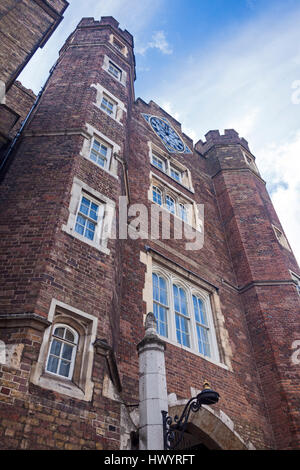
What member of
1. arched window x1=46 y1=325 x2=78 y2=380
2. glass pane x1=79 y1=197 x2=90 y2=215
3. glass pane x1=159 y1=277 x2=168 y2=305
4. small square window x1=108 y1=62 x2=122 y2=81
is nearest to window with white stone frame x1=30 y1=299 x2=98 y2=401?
arched window x1=46 y1=325 x2=78 y2=380

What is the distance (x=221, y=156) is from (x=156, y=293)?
11.7 m

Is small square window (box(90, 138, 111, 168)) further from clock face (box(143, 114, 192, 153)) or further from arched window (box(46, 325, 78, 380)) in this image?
clock face (box(143, 114, 192, 153))

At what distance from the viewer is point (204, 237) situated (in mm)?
14023

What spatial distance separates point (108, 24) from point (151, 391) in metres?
18.0

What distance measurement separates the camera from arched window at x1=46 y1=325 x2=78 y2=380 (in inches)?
220

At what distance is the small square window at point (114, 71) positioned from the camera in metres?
15.3

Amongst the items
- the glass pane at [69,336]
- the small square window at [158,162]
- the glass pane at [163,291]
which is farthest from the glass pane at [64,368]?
the small square window at [158,162]

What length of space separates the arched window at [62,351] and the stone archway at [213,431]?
3648 mm

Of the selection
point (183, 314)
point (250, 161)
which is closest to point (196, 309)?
point (183, 314)

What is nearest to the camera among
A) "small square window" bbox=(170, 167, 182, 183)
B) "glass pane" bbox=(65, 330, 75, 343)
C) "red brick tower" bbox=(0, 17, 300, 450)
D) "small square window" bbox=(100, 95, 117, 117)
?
"red brick tower" bbox=(0, 17, 300, 450)

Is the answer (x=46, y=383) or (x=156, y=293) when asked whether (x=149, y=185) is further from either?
(x=46, y=383)

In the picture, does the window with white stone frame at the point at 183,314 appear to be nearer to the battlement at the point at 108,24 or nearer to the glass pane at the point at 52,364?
the glass pane at the point at 52,364

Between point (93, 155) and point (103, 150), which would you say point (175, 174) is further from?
point (93, 155)
